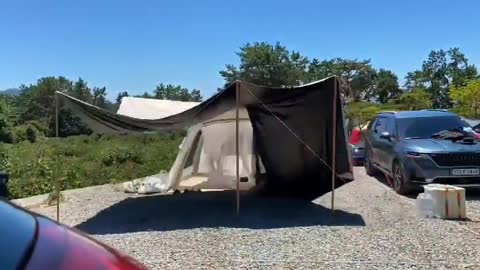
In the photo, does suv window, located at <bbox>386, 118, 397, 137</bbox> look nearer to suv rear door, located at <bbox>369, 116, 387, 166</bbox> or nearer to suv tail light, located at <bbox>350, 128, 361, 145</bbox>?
suv rear door, located at <bbox>369, 116, 387, 166</bbox>

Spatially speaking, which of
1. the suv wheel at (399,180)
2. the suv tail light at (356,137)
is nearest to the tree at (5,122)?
the suv tail light at (356,137)

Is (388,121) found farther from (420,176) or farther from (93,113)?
(93,113)

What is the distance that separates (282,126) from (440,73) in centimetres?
5116

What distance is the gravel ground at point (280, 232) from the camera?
19.6 feet

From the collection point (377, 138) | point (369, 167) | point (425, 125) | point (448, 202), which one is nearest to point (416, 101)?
point (369, 167)

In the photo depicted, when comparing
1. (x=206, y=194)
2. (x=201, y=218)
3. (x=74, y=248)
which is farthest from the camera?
(x=206, y=194)

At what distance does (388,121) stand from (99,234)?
7106 mm

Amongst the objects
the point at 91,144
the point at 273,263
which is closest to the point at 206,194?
the point at 273,263

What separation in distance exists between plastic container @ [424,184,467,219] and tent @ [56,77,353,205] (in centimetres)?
149

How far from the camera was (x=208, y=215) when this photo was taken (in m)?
9.05

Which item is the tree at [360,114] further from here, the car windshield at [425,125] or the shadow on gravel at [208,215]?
the shadow on gravel at [208,215]

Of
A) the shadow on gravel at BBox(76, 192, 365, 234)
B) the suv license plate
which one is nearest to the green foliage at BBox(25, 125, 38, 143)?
the shadow on gravel at BBox(76, 192, 365, 234)

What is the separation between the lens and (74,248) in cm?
205

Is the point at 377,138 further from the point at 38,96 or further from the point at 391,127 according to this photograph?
the point at 38,96
